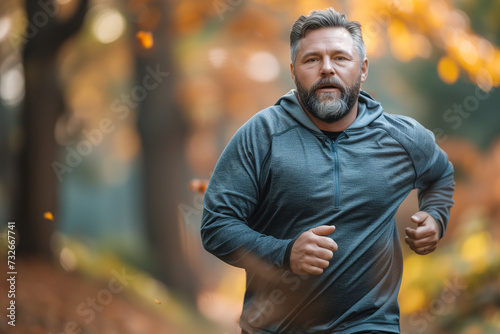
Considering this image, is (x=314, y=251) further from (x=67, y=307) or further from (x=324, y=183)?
(x=67, y=307)

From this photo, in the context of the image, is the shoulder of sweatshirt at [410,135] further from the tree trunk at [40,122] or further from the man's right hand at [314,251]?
the tree trunk at [40,122]

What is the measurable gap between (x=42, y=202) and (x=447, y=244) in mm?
5053

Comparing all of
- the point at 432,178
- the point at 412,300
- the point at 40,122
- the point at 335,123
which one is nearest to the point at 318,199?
the point at 335,123

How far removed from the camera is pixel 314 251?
2609 mm

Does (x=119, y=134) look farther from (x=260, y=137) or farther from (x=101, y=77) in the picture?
(x=260, y=137)

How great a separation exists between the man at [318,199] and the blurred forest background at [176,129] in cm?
290

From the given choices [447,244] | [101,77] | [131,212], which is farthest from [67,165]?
[447,244]

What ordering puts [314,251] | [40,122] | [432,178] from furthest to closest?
[40,122] < [432,178] < [314,251]

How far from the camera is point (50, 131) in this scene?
8.19 m

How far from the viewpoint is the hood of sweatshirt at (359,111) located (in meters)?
3.00

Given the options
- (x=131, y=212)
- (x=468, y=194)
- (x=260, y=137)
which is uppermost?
(x=260, y=137)

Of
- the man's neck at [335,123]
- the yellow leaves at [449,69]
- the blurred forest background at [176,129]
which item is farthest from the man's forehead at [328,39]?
the yellow leaves at [449,69]

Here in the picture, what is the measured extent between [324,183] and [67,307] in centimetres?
502

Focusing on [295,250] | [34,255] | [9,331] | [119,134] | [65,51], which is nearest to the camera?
[295,250]
